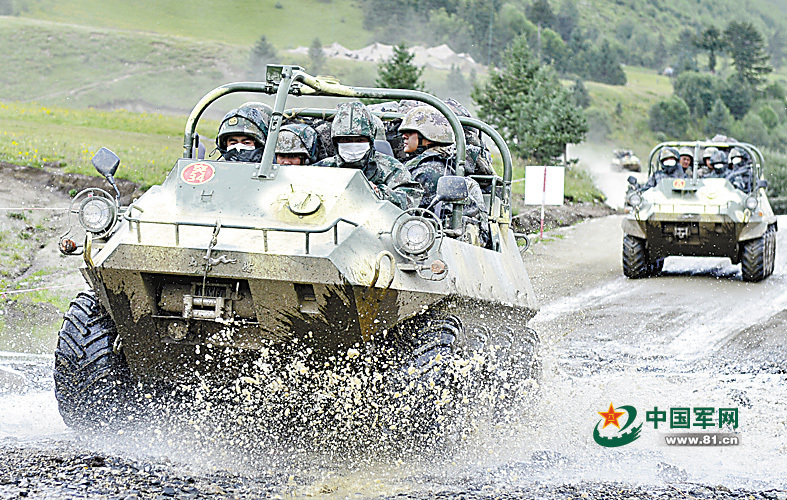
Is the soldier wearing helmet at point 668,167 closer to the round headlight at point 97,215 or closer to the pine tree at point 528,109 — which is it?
the round headlight at point 97,215

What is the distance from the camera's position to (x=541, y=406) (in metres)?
7.46

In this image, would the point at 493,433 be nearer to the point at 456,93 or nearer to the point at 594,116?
the point at 456,93

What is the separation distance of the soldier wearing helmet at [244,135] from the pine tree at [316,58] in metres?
35.2

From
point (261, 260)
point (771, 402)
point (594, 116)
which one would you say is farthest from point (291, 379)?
Answer: point (594, 116)

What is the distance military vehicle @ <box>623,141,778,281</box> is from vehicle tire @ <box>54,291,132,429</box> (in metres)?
9.44

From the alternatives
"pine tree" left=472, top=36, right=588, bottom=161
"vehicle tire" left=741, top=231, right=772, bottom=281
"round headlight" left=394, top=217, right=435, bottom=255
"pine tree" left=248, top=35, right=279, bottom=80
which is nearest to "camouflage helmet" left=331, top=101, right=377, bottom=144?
"round headlight" left=394, top=217, right=435, bottom=255

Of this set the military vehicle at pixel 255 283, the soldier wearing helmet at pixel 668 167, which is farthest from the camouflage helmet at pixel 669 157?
the military vehicle at pixel 255 283

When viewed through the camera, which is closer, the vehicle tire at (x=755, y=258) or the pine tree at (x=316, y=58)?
the vehicle tire at (x=755, y=258)

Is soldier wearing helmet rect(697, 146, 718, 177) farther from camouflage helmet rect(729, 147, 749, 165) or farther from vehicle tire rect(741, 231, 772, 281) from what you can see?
vehicle tire rect(741, 231, 772, 281)

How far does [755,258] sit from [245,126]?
926 cm

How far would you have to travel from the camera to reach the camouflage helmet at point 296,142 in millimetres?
6730

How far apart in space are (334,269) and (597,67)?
286 feet

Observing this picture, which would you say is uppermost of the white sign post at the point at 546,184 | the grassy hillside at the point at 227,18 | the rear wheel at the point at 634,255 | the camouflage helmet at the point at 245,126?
the grassy hillside at the point at 227,18

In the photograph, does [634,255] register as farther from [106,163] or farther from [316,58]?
[316,58]
